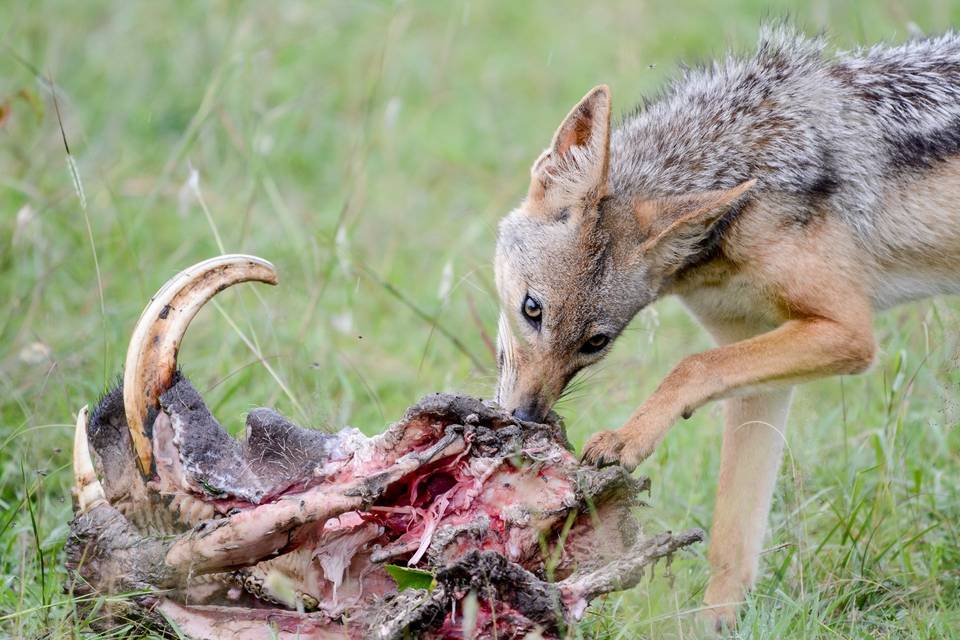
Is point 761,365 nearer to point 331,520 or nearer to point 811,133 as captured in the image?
point 811,133

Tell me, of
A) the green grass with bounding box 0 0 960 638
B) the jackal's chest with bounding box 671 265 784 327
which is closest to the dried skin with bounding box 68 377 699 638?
the green grass with bounding box 0 0 960 638

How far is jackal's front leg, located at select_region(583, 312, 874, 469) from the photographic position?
4.16 metres

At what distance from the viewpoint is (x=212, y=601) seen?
3529 mm

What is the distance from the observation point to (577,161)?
15.9ft

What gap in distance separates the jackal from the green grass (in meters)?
0.28

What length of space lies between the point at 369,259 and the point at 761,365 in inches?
161

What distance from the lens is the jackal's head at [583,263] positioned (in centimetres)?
454

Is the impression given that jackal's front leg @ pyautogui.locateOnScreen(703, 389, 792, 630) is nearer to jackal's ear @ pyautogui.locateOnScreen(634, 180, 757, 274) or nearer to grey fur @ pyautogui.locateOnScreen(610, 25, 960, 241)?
jackal's ear @ pyautogui.locateOnScreen(634, 180, 757, 274)

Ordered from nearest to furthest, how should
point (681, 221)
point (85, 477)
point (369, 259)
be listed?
point (85, 477), point (681, 221), point (369, 259)

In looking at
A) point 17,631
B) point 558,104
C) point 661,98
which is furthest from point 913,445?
point 558,104

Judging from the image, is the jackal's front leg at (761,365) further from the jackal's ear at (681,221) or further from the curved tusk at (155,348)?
the curved tusk at (155,348)

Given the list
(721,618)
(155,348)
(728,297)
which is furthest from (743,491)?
(155,348)

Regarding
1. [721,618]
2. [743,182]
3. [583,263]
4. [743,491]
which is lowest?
[721,618]

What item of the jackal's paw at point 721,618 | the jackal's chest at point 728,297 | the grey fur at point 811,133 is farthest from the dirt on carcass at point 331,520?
the grey fur at point 811,133
